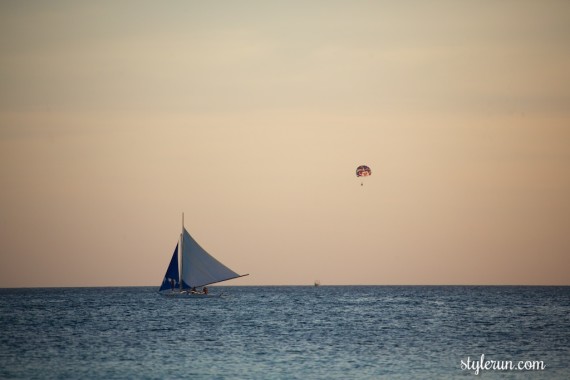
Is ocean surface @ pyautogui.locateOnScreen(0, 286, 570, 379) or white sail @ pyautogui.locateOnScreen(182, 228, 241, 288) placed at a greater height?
white sail @ pyautogui.locateOnScreen(182, 228, 241, 288)

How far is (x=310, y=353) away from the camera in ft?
164

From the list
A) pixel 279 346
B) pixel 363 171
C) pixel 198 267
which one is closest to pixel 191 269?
pixel 198 267

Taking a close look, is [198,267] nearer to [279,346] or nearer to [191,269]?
[191,269]

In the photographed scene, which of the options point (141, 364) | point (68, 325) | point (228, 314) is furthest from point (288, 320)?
point (141, 364)

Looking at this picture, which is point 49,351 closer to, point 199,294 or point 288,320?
point 288,320

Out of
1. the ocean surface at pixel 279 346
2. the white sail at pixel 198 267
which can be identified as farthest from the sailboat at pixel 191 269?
the ocean surface at pixel 279 346

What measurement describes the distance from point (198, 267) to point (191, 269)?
999 mm

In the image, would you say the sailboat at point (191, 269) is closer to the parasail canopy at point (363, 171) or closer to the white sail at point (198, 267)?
the white sail at point (198, 267)

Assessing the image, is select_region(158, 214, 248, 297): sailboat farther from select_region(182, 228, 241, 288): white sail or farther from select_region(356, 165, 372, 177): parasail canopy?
select_region(356, 165, 372, 177): parasail canopy

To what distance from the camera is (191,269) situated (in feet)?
338

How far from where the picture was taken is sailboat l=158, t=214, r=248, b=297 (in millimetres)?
101312

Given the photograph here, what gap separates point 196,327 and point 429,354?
78.0 feet

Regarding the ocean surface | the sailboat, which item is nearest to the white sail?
the sailboat

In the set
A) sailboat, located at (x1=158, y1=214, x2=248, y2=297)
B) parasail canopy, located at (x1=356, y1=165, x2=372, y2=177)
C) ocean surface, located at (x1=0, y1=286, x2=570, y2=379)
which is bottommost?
ocean surface, located at (x1=0, y1=286, x2=570, y2=379)
